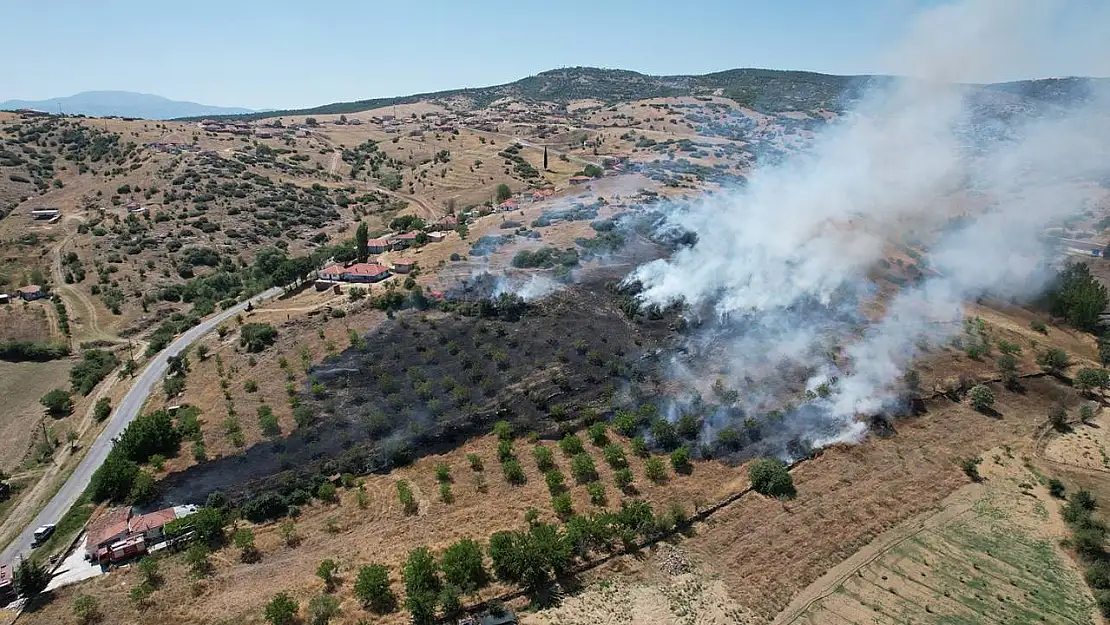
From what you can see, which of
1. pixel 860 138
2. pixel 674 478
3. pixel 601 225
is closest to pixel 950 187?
pixel 860 138

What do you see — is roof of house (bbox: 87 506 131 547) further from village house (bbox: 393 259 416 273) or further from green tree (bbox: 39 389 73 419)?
village house (bbox: 393 259 416 273)

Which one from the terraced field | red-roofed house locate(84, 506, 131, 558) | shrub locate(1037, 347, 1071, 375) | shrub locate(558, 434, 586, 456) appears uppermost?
shrub locate(1037, 347, 1071, 375)

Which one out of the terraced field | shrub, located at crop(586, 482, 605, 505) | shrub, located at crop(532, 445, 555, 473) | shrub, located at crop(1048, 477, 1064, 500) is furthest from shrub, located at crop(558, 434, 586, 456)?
shrub, located at crop(1048, 477, 1064, 500)

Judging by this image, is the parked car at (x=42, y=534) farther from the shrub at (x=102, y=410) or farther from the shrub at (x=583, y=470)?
the shrub at (x=583, y=470)

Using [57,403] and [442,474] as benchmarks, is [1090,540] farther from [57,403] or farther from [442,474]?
[57,403]

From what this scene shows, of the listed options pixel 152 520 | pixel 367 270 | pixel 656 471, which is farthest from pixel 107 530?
pixel 367 270

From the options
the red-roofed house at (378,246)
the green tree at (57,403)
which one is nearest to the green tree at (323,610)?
the green tree at (57,403)
